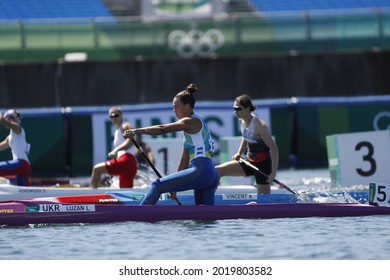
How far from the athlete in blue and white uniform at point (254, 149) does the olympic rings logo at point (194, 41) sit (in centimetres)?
1337

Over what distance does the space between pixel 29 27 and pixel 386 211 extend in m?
15.9

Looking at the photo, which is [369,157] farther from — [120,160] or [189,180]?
[189,180]

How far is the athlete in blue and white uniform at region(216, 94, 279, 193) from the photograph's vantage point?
16016 mm

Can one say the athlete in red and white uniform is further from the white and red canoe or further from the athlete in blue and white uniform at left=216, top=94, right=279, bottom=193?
the white and red canoe

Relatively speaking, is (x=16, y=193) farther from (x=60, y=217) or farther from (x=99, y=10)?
(x=99, y=10)

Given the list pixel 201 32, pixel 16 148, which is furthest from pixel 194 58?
pixel 16 148

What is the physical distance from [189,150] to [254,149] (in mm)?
2105

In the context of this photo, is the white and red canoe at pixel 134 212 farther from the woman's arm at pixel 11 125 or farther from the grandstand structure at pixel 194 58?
the grandstand structure at pixel 194 58

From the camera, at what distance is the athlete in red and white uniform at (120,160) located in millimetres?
18406

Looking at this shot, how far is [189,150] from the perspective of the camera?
14.6 metres

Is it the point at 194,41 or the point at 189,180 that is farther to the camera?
the point at 194,41

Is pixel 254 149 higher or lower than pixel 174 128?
lower
